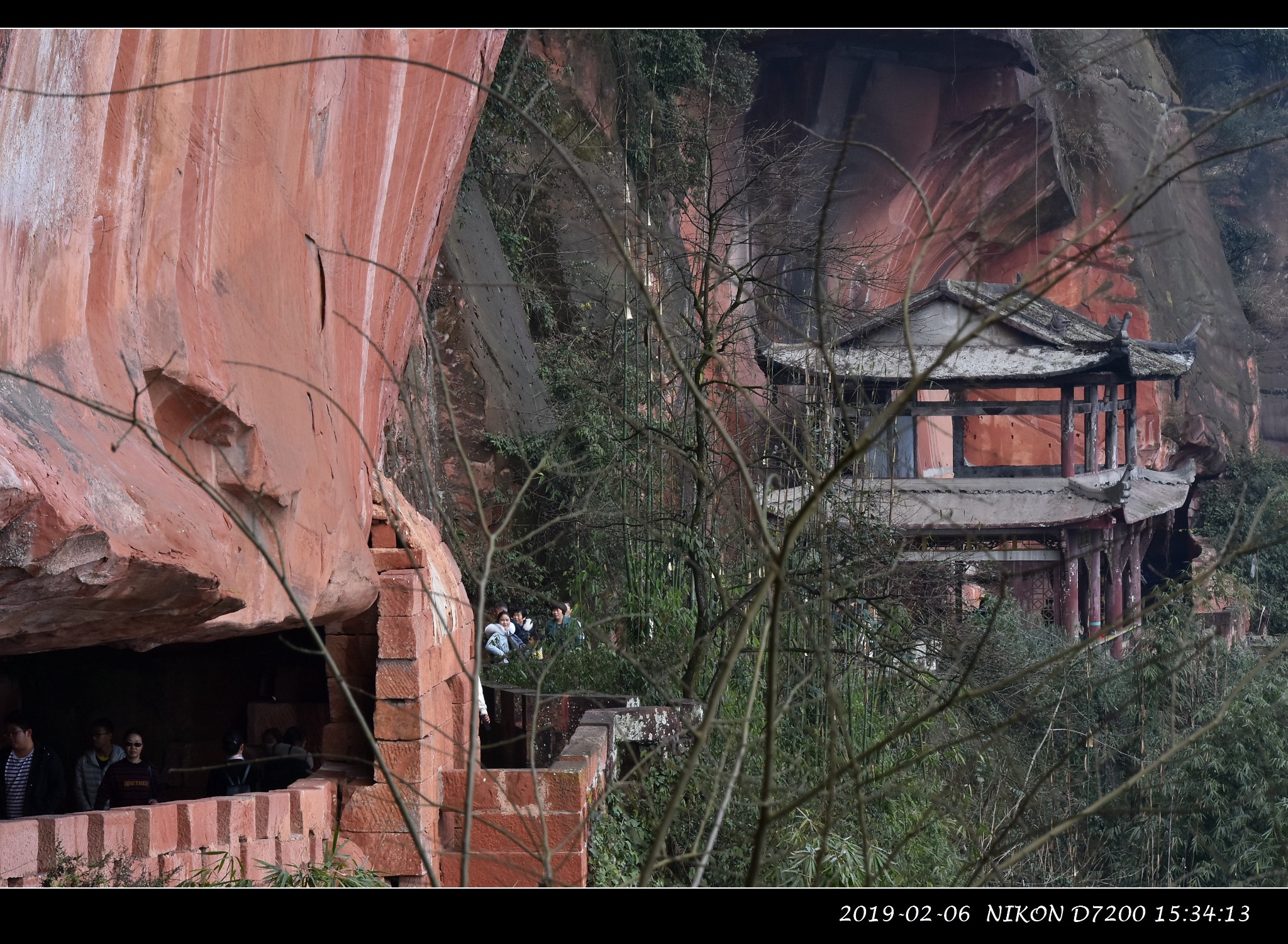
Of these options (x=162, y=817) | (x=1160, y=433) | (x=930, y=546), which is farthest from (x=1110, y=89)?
(x=162, y=817)

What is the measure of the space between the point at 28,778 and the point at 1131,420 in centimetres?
1386

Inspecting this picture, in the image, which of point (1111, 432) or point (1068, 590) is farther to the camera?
point (1111, 432)

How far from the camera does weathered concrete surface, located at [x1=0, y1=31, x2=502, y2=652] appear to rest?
2219 millimetres

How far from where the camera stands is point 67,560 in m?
2.11

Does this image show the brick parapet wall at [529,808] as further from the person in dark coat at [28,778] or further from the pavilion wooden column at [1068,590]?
the pavilion wooden column at [1068,590]

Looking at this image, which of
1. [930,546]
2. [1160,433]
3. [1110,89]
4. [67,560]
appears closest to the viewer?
[67,560]

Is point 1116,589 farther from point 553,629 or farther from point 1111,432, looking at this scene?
point 553,629

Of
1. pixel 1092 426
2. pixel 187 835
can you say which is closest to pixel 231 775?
pixel 187 835

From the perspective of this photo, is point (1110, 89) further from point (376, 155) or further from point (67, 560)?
point (67, 560)

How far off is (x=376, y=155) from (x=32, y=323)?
195 centimetres

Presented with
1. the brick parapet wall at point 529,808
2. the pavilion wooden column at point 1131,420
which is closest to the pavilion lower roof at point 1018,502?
the pavilion wooden column at point 1131,420

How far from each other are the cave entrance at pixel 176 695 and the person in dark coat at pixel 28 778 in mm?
961

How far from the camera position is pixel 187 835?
3.40m
